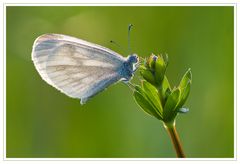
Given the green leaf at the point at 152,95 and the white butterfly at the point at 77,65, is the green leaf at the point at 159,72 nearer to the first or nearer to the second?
the green leaf at the point at 152,95

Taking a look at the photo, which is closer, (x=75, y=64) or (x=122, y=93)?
(x=75, y=64)

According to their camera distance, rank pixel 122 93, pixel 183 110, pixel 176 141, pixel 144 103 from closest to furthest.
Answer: pixel 176 141 < pixel 183 110 < pixel 144 103 < pixel 122 93

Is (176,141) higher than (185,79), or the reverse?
(185,79)

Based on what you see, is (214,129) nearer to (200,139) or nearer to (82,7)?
(200,139)

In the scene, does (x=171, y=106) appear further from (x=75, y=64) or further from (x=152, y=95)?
(x=75, y=64)

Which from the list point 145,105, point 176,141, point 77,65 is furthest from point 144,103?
point 77,65

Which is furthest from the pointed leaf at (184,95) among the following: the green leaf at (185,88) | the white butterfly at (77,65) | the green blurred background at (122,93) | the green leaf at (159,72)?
the green blurred background at (122,93)

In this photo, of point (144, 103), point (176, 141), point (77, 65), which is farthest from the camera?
point (77, 65)
